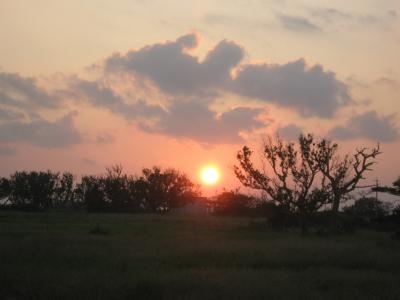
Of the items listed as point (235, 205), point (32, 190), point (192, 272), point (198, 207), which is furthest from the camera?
point (198, 207)

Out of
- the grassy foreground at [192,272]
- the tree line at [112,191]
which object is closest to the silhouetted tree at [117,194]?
the tree line at [112,191]

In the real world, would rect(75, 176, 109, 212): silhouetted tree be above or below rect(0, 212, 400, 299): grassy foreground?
above

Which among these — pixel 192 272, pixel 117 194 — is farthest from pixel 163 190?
pixel 192 272

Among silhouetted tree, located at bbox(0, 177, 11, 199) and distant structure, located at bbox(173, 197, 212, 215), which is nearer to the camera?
A: silhouetted tree, located at bbox(0, 177, 11, 199)

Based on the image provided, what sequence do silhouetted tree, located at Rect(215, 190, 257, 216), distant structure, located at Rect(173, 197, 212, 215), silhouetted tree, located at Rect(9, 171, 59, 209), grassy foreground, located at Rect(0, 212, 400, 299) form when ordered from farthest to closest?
1. distant structure, located at Rect(173, 197, 212, 215)
2. silhouetted tree, located at Rect(9, 171, 59, 209)
3. silhouetted tree, located at Rect(215, 190, 257, 216)
4. grassy foreground, located at Rect(0, 212, 400, 299)

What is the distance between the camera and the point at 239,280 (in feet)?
47.5

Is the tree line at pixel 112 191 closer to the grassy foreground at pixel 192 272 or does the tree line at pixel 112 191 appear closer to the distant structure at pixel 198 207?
the distant structure at pixel 198 207

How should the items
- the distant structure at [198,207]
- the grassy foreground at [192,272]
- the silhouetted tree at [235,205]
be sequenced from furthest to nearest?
the distant structure at [198,207] → the silhouetted tree at [235,205] → the grassy foreground at [192,272]

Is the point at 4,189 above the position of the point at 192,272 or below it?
above

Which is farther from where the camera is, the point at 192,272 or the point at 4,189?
the point at 4,189

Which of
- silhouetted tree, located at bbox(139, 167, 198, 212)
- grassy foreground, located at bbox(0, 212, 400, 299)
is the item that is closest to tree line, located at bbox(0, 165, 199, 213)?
silhouetted tree, located at bbox(139, 167, 198, 212)

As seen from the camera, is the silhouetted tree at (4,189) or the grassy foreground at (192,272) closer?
the grassy foreground at (192,272)

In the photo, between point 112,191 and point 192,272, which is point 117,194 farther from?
point 192,272

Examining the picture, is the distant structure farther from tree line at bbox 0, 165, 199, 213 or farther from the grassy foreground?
the grassy foreground
